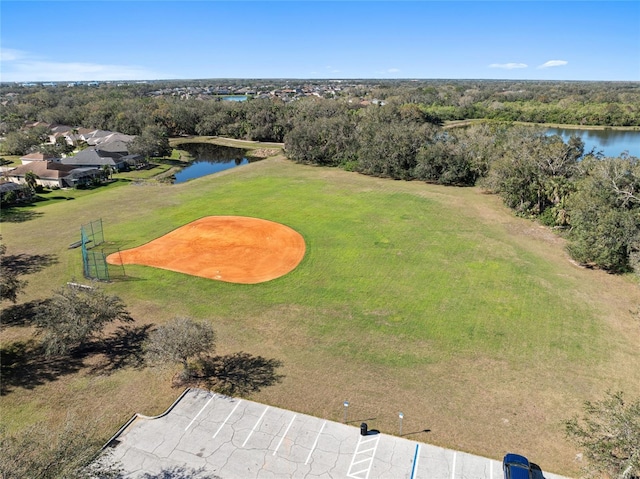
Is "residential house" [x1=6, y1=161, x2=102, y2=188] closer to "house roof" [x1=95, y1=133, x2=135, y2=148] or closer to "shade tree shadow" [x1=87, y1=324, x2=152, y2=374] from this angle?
"house roof" [x1=95, y1=133, x2=135, y2=148]

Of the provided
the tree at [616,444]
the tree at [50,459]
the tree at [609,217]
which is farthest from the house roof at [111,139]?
the tree at [616,444]

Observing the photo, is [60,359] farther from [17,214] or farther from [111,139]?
[111,139]

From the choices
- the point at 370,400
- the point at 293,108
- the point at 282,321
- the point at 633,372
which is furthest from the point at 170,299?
the point at 293,108

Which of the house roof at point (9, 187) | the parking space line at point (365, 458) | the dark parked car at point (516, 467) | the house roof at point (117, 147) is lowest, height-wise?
the parking space line at point (365, 458)

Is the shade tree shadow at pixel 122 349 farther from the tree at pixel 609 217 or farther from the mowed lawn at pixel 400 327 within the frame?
the tree at pixel 609 217

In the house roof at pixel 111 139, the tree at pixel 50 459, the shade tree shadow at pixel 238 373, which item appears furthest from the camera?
the house roof at pixel 111 139

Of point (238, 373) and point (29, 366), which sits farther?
point (29, 366)

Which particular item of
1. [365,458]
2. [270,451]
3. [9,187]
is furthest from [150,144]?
[365,458]
